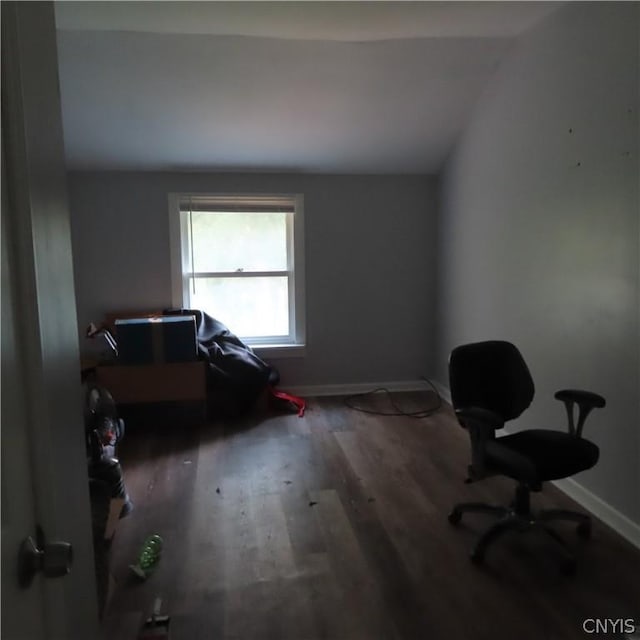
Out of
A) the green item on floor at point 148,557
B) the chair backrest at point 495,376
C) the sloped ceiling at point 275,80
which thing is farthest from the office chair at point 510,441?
the sloped ceiling at point 275,80

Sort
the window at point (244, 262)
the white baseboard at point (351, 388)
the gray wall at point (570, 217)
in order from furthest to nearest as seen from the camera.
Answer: the white baseboard at point (351, 388) → the window at point (244, 262) → the gray wall at point (570, 217)

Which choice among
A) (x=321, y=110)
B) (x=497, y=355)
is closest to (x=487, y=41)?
(x=321, y=110)

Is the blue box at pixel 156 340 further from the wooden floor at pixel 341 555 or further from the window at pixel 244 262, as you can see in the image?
the wooden floor at pixel 341 555

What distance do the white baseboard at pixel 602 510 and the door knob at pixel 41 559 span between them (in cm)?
234

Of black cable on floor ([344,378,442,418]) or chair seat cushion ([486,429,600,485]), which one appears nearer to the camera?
chair seat cushion ([486,429,600,485])

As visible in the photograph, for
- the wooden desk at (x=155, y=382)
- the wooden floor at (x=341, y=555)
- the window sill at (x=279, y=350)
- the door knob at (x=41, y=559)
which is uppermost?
the door knob at (x=41, y=559)

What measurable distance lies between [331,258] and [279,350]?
36.3 inches

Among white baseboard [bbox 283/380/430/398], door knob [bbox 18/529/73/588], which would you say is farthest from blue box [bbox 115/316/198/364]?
door knob [bbox 18/529/73/588]

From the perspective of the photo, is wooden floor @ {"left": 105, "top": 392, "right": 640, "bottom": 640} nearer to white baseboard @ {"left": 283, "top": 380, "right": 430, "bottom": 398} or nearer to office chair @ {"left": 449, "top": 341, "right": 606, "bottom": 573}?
office chair @ {"left": 449, "top": 341, "right": 606, "bottom": 573}

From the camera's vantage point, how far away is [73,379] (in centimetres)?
89

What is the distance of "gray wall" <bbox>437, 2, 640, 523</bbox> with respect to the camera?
2184 millimetres

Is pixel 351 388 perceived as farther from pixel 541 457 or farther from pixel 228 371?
pixel 541 457

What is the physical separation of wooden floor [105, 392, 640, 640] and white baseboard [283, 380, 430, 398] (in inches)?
45.0

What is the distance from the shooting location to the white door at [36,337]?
2.07ft
